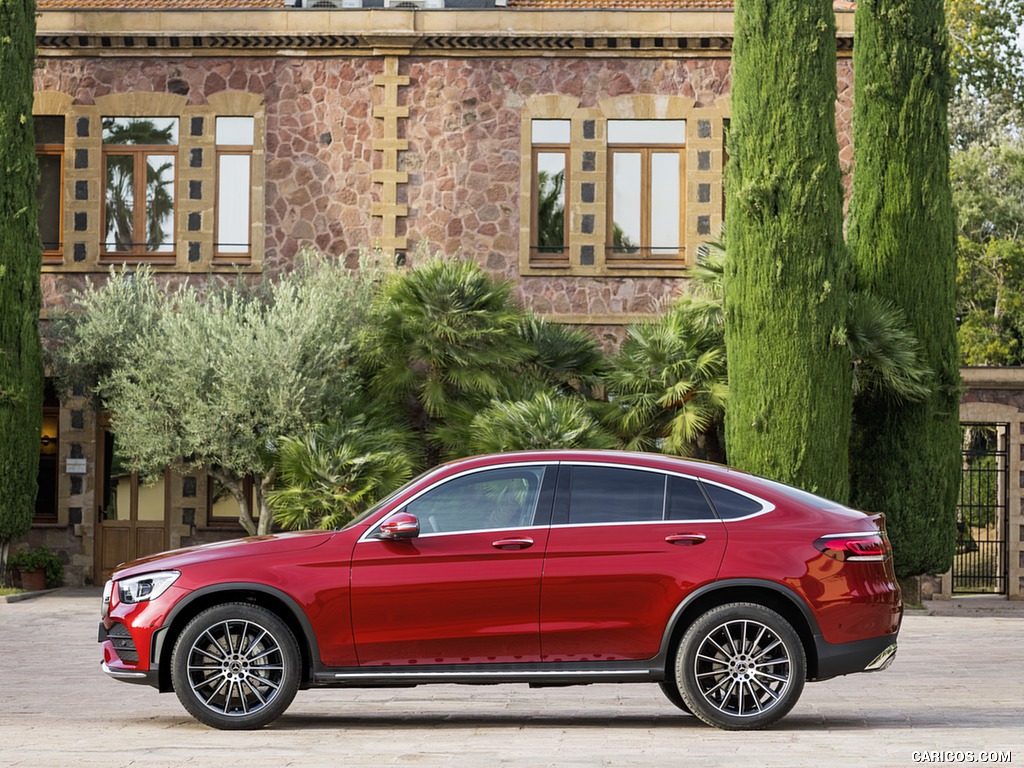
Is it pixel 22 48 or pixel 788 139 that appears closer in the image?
pixel 788 139

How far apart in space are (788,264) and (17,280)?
1036 cm

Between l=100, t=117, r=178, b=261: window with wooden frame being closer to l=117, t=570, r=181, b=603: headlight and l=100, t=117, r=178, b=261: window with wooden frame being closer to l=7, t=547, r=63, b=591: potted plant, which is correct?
l=7, t=547, r=63, b=591: potted plant

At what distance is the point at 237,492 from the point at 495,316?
4.18 meters

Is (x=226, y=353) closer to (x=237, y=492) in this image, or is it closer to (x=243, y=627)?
A: (x=237, y=492)

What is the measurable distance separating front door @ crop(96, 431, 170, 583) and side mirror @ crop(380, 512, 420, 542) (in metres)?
14.9

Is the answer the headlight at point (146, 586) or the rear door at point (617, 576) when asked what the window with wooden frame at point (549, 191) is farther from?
the headlight at point (146, 586)

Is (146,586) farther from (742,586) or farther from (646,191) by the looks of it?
(646,191)

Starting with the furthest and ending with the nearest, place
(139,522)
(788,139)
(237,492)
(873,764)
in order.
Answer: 1. (139,522)
2. (237,492)
3. (788,139)
4. (873,764)

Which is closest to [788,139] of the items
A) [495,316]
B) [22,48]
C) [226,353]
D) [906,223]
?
[906,223]

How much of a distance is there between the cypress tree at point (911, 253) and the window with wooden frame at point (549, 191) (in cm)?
470

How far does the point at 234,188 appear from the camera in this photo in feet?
76.1

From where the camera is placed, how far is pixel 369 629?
873cm

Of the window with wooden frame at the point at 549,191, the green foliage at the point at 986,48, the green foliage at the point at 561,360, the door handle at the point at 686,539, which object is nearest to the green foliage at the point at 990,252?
the green foliage at the point at 986,48

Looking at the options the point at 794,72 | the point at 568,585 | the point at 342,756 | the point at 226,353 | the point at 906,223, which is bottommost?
the point at 342,756
